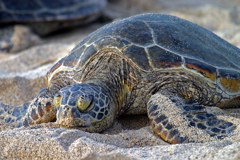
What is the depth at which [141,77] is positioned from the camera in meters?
3.01

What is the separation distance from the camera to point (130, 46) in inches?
118

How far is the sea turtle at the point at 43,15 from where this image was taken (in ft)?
22.1

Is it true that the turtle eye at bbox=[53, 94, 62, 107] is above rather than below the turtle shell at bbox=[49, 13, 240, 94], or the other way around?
below

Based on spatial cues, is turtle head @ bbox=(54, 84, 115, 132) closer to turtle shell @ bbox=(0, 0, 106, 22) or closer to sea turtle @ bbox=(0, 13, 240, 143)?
sea turtle @ bbox=(0, 13, 240, 143)

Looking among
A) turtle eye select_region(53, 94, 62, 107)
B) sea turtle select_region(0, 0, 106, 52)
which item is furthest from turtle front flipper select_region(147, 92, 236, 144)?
sea turtle select_region(0, 0, 106, 52)

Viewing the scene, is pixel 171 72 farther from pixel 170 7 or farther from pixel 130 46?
pixel 170 7

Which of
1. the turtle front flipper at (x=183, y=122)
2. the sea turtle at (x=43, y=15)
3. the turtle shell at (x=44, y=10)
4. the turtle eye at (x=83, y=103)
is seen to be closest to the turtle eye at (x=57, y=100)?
the turtle eye at (x=83, y=103)

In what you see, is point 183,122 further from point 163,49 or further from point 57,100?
point 57,100

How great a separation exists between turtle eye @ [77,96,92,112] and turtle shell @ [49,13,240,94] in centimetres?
47

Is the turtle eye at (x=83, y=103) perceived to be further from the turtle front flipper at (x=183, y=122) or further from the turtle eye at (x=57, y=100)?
the turtle front flipper at (x=183, y=122)

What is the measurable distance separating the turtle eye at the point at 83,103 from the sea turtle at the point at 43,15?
12.7 feet

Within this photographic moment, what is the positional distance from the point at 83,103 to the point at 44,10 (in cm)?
→ 458

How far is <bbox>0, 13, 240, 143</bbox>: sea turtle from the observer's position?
278 cm

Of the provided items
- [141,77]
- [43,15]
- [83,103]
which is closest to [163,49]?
[141,77]
